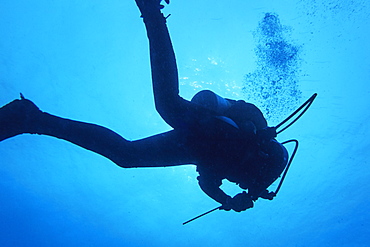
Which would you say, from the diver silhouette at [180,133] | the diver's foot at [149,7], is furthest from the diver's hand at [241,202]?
the diver's foot at [149,7]

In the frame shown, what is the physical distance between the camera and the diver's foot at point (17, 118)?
2621 mm

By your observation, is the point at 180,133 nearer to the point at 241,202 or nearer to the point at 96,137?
the point at 96,137

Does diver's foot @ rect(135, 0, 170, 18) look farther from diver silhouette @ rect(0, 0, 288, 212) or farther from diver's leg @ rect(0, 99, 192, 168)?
diver's leg @ rect(0, 99, 192, 168)

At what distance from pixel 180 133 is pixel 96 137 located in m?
1.03

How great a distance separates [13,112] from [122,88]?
12.5 m

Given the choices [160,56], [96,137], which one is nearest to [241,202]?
[96,137]

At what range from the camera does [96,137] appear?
3.05 meters

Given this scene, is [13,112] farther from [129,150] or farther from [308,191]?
[308,191]

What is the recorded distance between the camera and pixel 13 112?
8.86ft

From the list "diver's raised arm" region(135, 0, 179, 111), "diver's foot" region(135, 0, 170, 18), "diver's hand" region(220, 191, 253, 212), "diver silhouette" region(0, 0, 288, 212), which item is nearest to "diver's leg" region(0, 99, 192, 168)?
"diver silhouette" region(0, 0, 288, 212)

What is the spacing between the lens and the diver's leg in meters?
2.74

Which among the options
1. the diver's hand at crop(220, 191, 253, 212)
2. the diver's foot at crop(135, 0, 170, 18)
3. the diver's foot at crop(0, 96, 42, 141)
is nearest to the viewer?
the diver's foot at crop(0, 96, 42, 141)

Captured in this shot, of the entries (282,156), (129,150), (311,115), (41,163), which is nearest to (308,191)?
(311,115)

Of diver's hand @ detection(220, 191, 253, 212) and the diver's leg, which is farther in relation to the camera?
diver's hand @ detection(220, 191, 253, 212)
